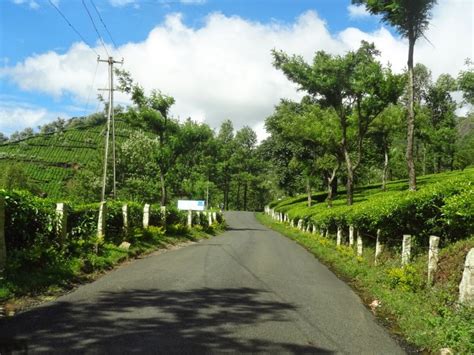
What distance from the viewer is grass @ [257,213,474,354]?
6.47 meters

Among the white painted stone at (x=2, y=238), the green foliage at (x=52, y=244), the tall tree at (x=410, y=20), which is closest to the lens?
the white painted stone at (x=2, y=238)

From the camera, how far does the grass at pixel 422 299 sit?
255 inches

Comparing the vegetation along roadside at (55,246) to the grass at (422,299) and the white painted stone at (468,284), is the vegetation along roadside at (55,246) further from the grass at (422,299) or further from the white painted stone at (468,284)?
the white painted stone at (468,284)

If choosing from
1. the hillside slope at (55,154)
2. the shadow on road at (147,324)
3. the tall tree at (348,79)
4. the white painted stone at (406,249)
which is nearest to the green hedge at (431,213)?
the white painted stone at (406,249)

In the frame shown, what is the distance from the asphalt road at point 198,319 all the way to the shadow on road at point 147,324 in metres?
0.01

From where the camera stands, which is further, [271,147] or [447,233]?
[271,147]

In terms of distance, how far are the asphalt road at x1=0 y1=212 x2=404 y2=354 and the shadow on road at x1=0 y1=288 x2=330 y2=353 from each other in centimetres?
Result: 1

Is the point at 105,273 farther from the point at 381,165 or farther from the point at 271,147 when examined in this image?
the point at 381,165

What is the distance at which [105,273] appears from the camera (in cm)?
1124

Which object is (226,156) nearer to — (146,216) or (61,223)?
(146,216)

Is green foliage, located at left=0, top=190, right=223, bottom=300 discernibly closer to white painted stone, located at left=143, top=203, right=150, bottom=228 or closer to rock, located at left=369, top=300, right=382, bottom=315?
white painted stone, located at left=143, top=203, right=150, bottom=228

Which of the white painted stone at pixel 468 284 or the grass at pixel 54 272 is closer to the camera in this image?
the white painted stone at pixel 468 284

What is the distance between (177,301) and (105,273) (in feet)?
13.0

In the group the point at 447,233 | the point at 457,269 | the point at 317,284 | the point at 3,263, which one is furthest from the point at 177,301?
the point at 447,233
